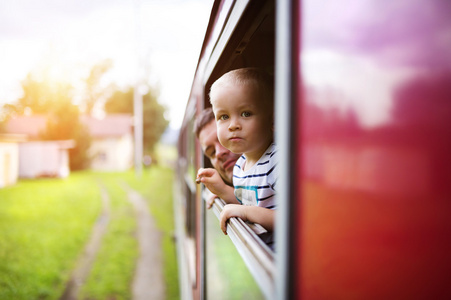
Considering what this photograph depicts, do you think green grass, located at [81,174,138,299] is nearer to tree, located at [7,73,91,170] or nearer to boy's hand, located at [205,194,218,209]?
boy's hand, located at [205,194,218,209]

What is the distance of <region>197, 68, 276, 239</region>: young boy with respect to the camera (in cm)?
125

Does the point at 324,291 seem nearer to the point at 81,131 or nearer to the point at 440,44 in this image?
the point at 440,44

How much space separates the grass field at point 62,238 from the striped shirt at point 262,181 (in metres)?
7.01

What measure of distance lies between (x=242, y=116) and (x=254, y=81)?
5.5 inches

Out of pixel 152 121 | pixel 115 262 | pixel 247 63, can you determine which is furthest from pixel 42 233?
pixel 152 121

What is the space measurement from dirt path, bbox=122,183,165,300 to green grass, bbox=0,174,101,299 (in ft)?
7.18

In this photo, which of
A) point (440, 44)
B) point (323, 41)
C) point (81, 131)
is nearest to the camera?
point (440, 44)

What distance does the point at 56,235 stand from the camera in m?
14.4

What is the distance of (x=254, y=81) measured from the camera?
129 centimetres

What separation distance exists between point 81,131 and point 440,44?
34.6m

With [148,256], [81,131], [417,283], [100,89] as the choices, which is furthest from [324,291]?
[100,89]

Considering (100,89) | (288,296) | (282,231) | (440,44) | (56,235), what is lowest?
(56,235)

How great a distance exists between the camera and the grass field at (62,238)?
914 cm

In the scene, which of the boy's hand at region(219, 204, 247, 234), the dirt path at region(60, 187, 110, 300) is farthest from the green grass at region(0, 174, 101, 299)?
the boy's hand at region(219, 204, 247, 234)
